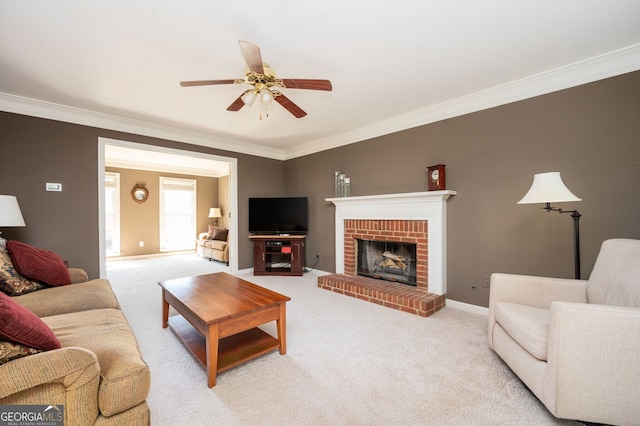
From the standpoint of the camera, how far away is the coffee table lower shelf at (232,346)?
6.28 ft

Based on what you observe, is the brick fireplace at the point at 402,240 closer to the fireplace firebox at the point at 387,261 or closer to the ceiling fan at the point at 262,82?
the fireplace firebox at the point at 387,261

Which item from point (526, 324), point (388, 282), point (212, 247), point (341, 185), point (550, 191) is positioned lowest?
point (388, 282)

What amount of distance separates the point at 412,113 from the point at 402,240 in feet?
5.41

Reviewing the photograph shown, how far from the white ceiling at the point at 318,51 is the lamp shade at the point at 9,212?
3.83 ft

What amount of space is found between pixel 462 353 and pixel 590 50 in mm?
2655

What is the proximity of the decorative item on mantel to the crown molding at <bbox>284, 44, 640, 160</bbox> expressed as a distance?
2.27 ft

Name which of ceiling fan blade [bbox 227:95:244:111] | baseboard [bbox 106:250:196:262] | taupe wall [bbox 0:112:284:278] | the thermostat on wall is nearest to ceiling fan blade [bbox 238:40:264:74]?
ceiling fan blade [bbox 227:95:244:111]

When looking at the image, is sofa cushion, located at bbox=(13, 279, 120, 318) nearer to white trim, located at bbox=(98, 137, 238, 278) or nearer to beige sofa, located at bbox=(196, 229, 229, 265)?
white trim, located at bbox=(98, 137, 238, 278)

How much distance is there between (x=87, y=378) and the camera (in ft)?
3.46

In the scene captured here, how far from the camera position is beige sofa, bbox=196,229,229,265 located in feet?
19.7


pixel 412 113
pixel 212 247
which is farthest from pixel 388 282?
pixel 212 247

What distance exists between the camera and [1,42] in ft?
6.63

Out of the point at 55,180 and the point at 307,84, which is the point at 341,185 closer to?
the point at 307,84

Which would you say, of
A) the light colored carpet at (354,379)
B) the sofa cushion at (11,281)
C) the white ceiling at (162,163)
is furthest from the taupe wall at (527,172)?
the white ceiling at (162,163)
